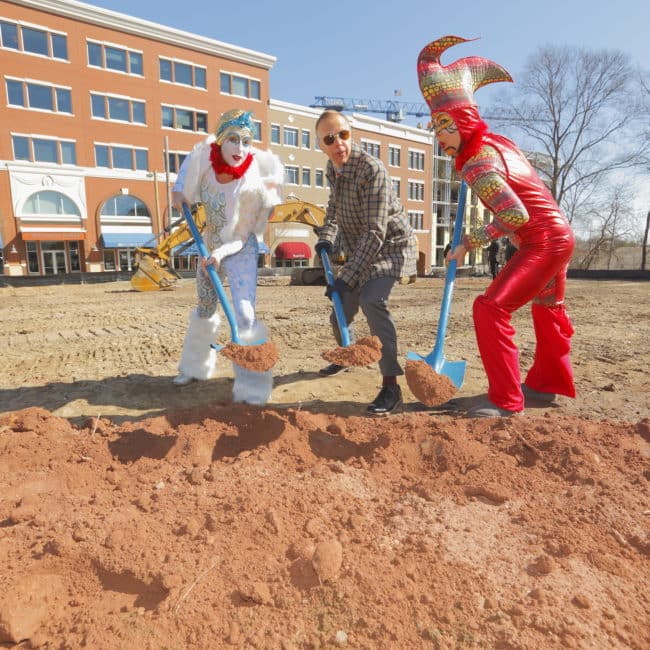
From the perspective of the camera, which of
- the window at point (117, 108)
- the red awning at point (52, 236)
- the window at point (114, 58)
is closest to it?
the red awning at point (52, 236)

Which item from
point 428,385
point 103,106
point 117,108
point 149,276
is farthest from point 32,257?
point 428,385

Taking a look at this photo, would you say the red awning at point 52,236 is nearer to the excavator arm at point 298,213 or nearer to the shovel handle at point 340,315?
the excavator arm at point 298,213

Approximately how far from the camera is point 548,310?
11.3ft

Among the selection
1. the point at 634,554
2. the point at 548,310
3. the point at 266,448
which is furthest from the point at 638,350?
the point at 266,448

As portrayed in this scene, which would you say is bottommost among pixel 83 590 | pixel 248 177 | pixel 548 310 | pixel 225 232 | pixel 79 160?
pixel 83 590

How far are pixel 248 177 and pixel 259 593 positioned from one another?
274cm

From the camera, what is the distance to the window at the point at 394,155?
134 ft

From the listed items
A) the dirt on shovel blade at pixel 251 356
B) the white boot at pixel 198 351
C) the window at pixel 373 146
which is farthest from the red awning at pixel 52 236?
the dirt on shovel blade at pixel 251 356

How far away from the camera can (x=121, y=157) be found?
27.7m

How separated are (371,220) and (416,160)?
1687 inches

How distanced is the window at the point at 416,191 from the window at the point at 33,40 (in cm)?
2711

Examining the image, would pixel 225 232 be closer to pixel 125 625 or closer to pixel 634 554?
pixel 125 625

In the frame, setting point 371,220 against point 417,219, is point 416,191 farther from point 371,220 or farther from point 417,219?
point 371,220

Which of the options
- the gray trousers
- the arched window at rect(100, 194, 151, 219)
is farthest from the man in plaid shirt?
the arched window at rect(100, 194, 151, 219)
